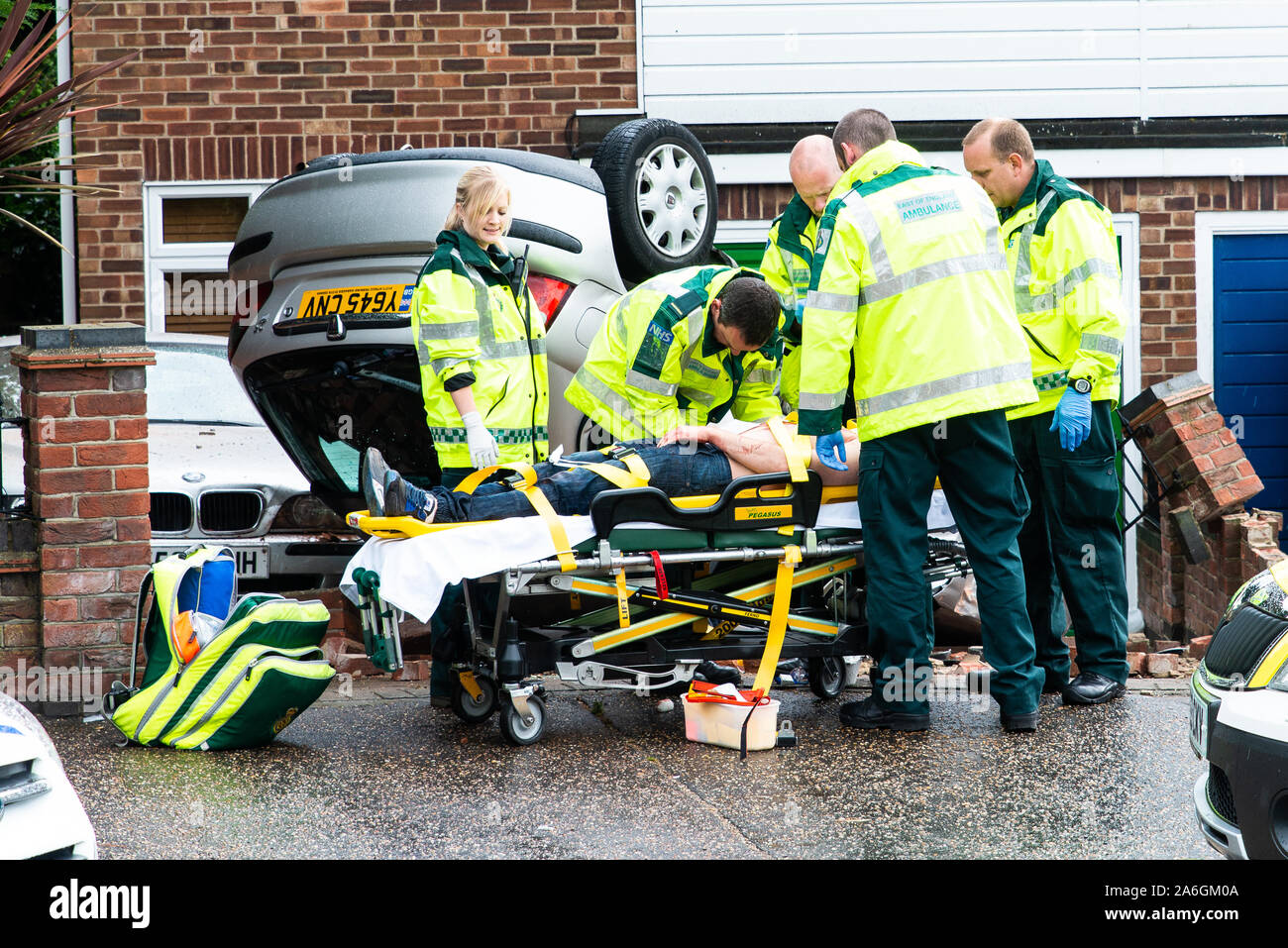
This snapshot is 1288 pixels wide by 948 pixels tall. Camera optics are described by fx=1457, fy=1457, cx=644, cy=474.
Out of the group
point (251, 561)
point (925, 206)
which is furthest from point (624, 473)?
point (251, 561)

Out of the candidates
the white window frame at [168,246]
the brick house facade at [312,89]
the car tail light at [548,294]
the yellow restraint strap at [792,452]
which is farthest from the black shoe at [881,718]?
the white window frame at [168,246]

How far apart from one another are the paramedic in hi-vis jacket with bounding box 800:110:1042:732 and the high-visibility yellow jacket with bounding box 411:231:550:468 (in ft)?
3.79

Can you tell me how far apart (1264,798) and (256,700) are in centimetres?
306

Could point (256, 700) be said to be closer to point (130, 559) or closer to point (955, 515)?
point (130, 559)

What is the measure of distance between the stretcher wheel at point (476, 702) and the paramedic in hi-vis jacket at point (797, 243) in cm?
158

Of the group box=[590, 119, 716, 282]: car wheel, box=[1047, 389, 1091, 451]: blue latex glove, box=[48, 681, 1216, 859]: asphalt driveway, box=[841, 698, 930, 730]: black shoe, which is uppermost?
box=[590, 119, 716, 282]: car wheel

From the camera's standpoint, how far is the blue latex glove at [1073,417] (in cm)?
513

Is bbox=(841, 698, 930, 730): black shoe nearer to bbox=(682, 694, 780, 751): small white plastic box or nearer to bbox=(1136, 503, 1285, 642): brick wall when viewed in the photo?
bbox=(682, 694, 780, 751): small white plastic box

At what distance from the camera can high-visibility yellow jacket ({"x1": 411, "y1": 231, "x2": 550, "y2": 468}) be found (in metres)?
5.14

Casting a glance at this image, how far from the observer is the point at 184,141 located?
9445 mm

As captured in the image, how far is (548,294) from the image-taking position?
20.0ft

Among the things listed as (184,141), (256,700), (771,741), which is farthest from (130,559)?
(184,141)

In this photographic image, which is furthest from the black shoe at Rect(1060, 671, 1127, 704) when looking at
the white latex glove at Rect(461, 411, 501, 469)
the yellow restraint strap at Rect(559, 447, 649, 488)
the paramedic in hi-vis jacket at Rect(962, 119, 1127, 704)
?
the white latex glove at Rect(461, 411, 501, 469)

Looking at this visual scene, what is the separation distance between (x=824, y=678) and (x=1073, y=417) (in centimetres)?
134
